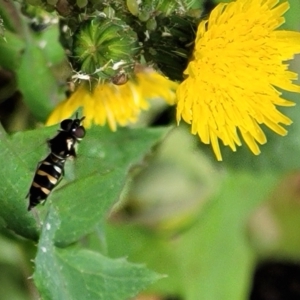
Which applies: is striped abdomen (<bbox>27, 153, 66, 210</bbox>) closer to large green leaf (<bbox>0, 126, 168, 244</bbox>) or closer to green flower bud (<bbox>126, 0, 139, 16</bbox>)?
large green leaf (<bbox>0, 126, 168, 244</bbox>)

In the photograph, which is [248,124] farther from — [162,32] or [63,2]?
[63,2]

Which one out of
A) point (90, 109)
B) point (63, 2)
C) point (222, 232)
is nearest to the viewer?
point (63, 2)

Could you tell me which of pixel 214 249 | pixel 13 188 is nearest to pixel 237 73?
pixel 13 188

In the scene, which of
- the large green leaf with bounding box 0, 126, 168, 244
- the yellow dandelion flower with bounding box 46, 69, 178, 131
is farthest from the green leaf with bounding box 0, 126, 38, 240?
the yellow dandelion flower with bounding box 46, 69, 178, 131

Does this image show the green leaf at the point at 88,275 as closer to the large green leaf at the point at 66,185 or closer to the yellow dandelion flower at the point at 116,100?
the large green leaf at the point at 66,185

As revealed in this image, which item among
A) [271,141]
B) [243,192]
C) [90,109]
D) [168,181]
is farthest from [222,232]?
[90,109]

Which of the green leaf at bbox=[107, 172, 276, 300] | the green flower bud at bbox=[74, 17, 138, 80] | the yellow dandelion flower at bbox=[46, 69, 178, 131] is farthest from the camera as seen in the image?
the green leaf at bbox=[107, 172, 276, 300]
